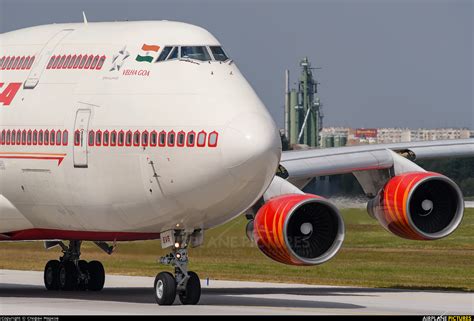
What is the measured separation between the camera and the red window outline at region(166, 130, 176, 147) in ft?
90.1

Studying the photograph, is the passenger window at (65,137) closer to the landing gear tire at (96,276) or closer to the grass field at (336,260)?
the landing gear tire at (96,276)

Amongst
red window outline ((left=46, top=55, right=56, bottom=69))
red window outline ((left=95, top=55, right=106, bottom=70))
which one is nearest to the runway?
red window outline ((left=95, top=55, right=106, bottom=70))

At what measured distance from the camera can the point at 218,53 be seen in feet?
94.4

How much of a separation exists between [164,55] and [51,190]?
3.59 m

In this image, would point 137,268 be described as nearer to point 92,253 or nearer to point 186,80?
point 92,253

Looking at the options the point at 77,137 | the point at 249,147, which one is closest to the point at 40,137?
the point at 77,137

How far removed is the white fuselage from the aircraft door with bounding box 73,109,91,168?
2 cm

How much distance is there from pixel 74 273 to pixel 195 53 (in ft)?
25.2

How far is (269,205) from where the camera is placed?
29609 mm

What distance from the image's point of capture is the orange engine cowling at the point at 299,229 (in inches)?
1139

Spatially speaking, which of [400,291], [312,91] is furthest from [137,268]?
[312,91]

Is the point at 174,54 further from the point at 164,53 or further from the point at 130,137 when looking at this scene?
the point at 130,137

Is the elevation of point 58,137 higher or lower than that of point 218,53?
lower

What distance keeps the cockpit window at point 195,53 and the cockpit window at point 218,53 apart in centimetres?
15
